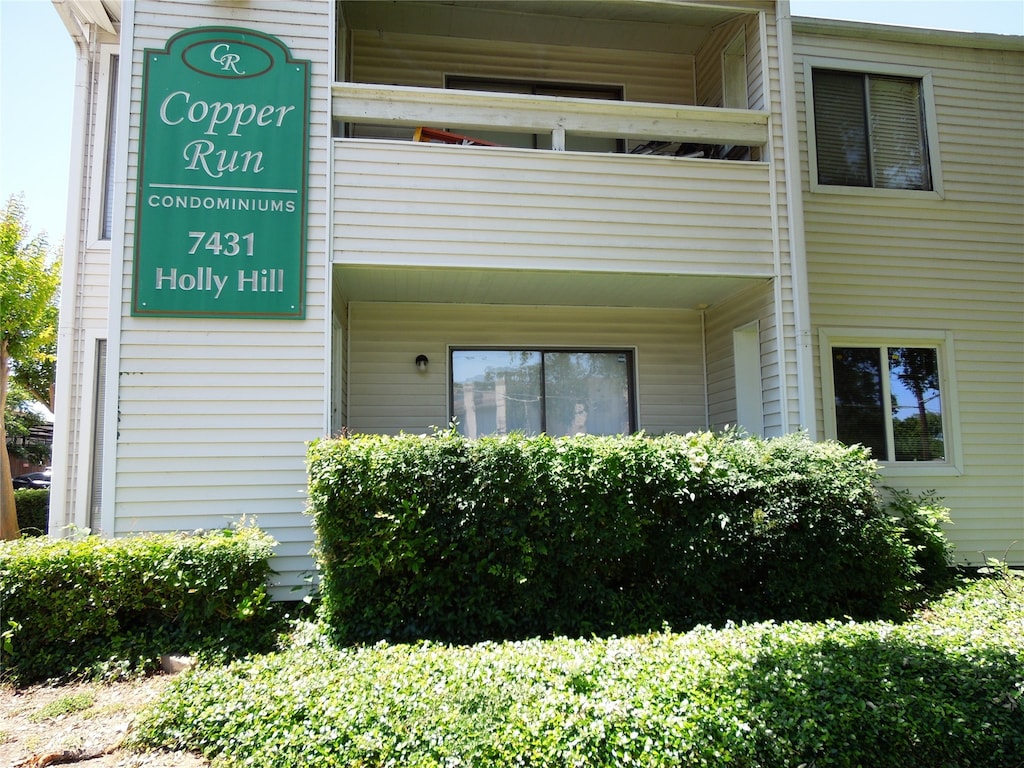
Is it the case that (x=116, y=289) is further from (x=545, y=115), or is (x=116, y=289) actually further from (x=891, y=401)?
(x=891, y=401)

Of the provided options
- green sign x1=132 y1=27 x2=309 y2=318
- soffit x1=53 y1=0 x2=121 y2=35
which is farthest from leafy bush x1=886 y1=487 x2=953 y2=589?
soffit x1=53 y1=0 x2=121 y2=35

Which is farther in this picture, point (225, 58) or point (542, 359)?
point (542, 359)

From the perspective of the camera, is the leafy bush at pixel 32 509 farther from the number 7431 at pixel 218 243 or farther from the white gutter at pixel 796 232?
the white gutter at pixel 796 232

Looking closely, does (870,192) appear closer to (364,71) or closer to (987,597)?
(987,597)

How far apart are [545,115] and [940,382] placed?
18.8 feet

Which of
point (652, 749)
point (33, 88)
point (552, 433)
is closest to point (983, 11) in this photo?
point (552, 433)

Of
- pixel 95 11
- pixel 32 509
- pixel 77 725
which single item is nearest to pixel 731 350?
pixel 77 725

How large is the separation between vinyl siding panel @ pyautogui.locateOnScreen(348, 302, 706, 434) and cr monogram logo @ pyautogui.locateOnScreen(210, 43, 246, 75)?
2790mm

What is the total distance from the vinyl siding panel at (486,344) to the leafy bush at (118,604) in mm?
2897

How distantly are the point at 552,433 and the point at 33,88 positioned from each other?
724 centimetres

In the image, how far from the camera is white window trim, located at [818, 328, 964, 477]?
24.6 feet

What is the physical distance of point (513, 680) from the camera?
3.72 metres

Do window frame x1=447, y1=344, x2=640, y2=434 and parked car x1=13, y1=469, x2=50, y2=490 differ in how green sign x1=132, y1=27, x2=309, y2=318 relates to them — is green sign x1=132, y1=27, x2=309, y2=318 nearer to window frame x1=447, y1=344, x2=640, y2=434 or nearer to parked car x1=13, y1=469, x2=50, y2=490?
window frame x1=447, y1=344, x2=640, y2=434

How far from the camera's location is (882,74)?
8141 millimetres
